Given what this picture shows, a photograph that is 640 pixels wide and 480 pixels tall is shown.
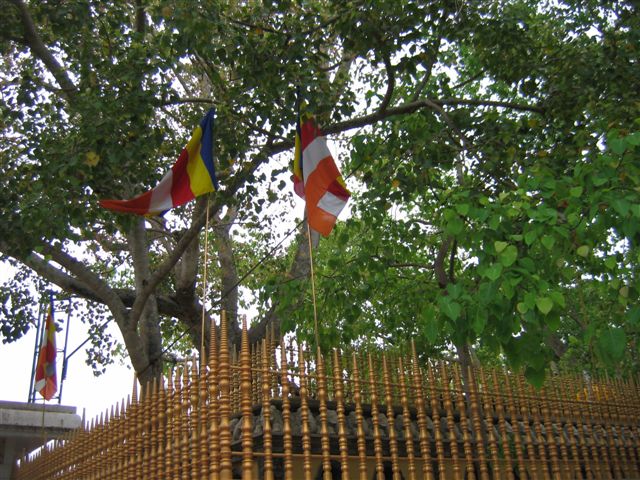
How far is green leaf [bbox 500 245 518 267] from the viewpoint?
504 centimetres

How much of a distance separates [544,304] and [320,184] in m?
3.80

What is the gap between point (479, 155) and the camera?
30.9 feet

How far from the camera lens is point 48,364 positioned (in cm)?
1362

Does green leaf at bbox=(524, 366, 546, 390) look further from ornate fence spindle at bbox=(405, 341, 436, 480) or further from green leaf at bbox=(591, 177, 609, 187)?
green leaf at bbox=(591, 177, 609, 187)

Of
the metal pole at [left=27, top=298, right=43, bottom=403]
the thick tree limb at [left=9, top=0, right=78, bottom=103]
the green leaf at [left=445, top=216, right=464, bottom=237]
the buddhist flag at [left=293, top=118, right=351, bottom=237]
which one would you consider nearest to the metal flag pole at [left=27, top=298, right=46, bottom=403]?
the metal pole at [left=27, top=298, right=43, bottom=403]

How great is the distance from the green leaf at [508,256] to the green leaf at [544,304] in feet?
1.14

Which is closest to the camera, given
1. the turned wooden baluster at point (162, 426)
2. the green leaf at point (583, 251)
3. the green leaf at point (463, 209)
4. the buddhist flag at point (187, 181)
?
the green leaf at point (583, 251)

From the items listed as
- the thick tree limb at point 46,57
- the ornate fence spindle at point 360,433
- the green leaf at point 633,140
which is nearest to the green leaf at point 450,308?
the ornate fence spindle at point 360,433

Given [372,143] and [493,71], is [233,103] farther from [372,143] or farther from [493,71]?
[493,71]

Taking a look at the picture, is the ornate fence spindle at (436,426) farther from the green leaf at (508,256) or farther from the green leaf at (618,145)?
the green leaf at (618,145)

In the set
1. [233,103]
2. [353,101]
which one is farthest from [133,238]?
[353,101]

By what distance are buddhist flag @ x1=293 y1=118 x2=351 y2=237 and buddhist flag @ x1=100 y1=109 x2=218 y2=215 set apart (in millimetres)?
1118

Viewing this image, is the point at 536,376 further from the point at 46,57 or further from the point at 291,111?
the point at 46,57

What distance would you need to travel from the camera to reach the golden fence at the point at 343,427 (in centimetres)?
512
